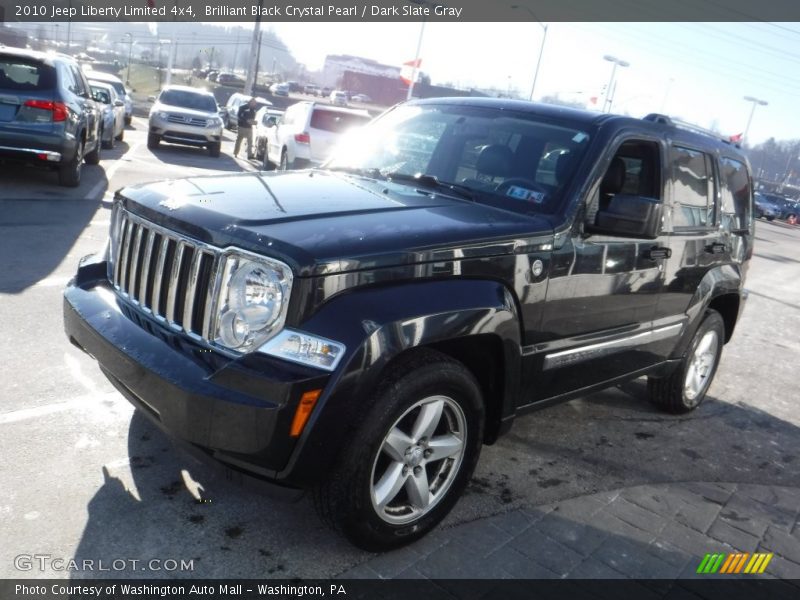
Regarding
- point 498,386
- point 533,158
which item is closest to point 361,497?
point 498,386

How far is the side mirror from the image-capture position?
3.66 meters

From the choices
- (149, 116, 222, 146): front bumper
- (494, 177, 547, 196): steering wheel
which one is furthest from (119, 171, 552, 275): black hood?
(149, 116, 222, 146): front bumper

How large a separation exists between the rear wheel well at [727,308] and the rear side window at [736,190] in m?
0.53

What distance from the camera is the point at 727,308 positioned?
5.70m

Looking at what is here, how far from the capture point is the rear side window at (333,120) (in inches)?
590

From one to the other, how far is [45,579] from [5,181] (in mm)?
9575

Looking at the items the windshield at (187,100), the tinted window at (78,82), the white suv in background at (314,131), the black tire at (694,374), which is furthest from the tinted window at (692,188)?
the windshield at (187,100)

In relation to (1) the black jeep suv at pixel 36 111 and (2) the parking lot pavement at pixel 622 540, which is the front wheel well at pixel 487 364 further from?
(1) the black jeep suv at pixel 36 111

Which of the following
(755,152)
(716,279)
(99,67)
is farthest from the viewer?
(755,152)

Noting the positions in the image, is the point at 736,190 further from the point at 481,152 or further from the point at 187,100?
the point at 187,100

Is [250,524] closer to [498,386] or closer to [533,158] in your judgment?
[498,386]

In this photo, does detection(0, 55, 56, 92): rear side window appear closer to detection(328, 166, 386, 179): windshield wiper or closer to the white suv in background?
the white suv in background

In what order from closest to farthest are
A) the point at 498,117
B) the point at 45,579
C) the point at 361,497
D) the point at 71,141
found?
the point at 45,579, the point at 361,497, the point at 498,117, the point at 71,141

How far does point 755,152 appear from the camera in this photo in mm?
105000
